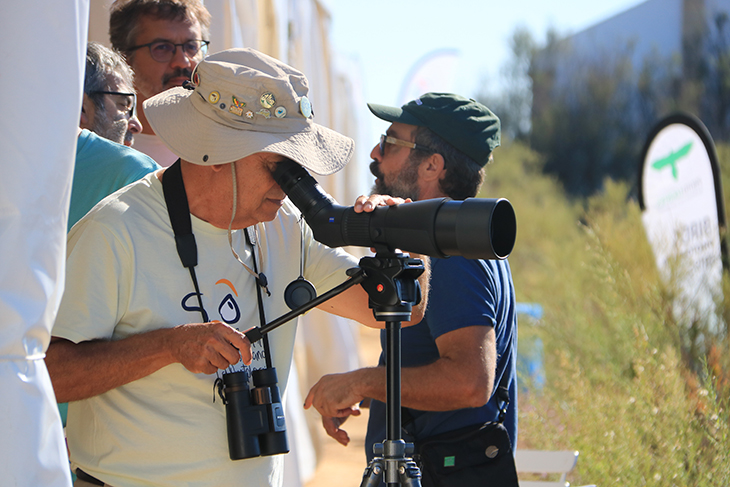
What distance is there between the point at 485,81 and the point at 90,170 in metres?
18.2

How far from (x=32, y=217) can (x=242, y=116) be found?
556mm

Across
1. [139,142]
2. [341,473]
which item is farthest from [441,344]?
[341,473]

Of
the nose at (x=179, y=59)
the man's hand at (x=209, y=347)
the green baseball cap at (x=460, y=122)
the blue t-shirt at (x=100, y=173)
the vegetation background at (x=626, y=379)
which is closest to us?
the man's hand at (x=209, y=347)

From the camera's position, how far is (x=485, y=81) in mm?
19188

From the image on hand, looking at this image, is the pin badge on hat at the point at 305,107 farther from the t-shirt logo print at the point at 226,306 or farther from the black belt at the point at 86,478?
the black belt at the point at 86,478

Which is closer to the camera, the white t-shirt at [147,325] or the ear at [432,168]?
the white t-shirt at [147,325]

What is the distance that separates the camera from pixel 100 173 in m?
1.85

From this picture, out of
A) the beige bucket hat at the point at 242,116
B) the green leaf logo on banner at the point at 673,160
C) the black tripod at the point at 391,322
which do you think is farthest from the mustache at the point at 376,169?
the green leaf logo on banner at the point at 673,160

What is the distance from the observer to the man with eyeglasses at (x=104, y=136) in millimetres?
1852

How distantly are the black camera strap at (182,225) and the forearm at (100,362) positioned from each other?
0.13 meters

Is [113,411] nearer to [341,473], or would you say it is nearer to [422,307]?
[422,307]

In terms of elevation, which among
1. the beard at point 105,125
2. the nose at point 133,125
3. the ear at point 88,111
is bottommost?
the beard at point 105,125

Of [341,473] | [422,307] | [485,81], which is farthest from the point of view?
[485,81]

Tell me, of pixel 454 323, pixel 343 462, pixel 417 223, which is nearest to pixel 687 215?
pixel 343 462
